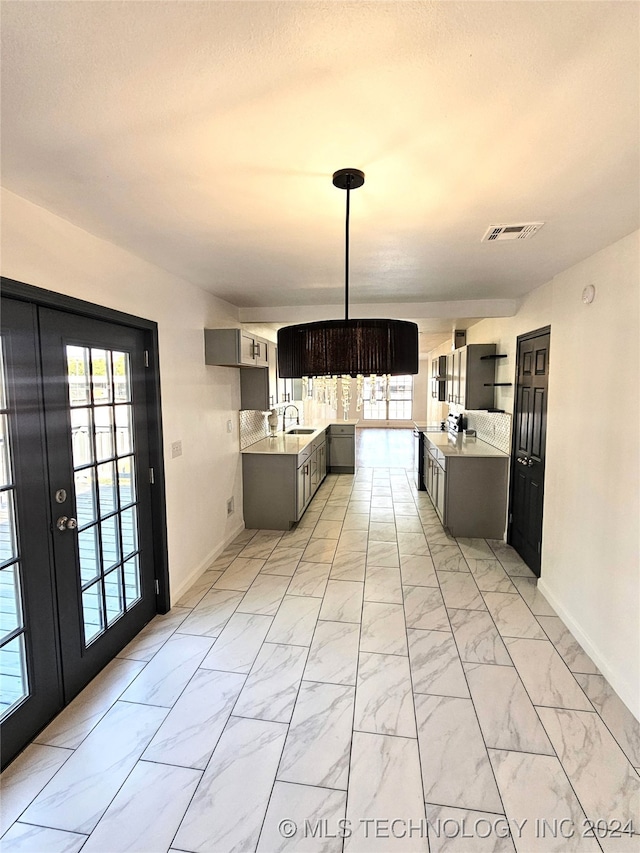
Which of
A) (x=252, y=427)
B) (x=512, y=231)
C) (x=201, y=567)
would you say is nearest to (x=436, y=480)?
(x=252, y=427)

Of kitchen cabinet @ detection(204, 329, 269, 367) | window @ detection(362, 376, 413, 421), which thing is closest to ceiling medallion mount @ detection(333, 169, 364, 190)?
kitchen cabinet @ detection(204, 329, 269, 367)

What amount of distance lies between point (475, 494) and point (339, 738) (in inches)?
119

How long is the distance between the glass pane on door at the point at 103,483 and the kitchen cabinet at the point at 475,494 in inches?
124

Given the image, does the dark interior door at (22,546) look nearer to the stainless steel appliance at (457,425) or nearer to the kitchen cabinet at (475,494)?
the kitchen cabinet at (475,494)

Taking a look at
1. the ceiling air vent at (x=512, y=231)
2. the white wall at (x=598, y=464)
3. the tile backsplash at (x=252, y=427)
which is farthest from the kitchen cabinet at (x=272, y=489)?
the ceiling air vent at (x=512, y=231)

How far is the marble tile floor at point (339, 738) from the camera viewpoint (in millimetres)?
1552

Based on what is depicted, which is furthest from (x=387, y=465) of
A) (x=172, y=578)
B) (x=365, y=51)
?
(x=365, y=51)

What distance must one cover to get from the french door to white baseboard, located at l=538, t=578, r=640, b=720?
292 centimetres

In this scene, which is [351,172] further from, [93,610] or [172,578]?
[172,578]

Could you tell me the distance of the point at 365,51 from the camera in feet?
3.39

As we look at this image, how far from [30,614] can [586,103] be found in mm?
2983

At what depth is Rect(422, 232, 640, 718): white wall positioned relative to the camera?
2.18 meters

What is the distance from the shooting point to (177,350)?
3186 millimetres

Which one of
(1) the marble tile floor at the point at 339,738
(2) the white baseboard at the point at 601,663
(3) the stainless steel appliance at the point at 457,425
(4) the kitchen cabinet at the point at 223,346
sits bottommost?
(1) the marble tile floor at the point at 339,738
